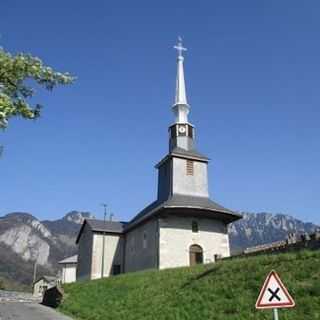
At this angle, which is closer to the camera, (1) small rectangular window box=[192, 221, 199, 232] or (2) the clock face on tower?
(1) small rectangular window box=[192, 221, 199, 232]

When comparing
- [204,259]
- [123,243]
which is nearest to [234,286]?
[204,259]

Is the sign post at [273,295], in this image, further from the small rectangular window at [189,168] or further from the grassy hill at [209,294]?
the small rectangular window at [189,168]

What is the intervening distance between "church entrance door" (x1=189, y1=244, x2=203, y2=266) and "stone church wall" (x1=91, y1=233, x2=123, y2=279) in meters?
12.2

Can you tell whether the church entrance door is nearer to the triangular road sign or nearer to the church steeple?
the church steeple

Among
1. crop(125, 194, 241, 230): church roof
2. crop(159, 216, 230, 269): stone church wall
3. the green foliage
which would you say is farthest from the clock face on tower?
the green foliage

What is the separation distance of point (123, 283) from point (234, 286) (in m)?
11.4

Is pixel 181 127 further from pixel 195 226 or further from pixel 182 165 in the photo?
pixel 195 226

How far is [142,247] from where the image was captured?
135 feet

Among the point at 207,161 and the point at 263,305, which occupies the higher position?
the point at 207,161

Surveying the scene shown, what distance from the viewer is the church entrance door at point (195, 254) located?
123 ft

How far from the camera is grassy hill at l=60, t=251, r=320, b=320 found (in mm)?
15633

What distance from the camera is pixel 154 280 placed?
84.9ft

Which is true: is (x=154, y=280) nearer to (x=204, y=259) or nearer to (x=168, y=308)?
(x=168, y=308)

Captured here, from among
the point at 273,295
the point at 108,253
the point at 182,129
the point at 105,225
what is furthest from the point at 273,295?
the point at 105,225
